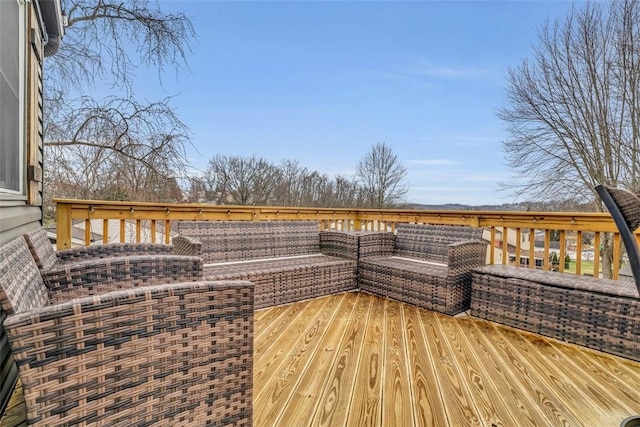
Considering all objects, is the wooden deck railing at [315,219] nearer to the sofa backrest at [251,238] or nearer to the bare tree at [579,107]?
the sofa backrest at [251,238]

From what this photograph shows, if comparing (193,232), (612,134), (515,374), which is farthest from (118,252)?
(612,134)

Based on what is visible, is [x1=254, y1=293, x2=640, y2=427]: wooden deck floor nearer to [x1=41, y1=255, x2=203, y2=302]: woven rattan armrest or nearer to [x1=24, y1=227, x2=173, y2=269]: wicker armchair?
[x1=41, y1=255, x2=203, y2=302]: woven rattan armrest

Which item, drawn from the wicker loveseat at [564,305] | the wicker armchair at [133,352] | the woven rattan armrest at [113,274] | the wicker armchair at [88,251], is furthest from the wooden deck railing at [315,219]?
the wicker armchair at [133,352]

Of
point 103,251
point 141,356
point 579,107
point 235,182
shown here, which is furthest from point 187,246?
point 579,107

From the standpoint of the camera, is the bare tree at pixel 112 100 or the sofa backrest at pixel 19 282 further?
the bare tree at pixel 112 100

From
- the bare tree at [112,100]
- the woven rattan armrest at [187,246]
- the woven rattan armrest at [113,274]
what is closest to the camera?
the woven rattan armrest at [113,274]

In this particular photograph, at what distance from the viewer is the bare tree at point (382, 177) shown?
48.0 feet

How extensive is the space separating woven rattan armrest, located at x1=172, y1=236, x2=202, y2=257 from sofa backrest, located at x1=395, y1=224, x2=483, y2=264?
98.2 inches

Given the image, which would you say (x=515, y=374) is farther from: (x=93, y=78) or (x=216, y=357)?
(x=93, y=78)

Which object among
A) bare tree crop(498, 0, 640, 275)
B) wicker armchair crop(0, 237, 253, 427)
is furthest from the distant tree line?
bare tree crop(498, 0, 640, 275)

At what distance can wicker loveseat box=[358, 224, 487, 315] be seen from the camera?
11.2ft

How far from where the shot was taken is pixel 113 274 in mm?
1733

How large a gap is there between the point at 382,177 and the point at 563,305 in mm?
12244

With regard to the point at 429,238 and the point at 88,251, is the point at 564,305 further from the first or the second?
the point at 88,251
